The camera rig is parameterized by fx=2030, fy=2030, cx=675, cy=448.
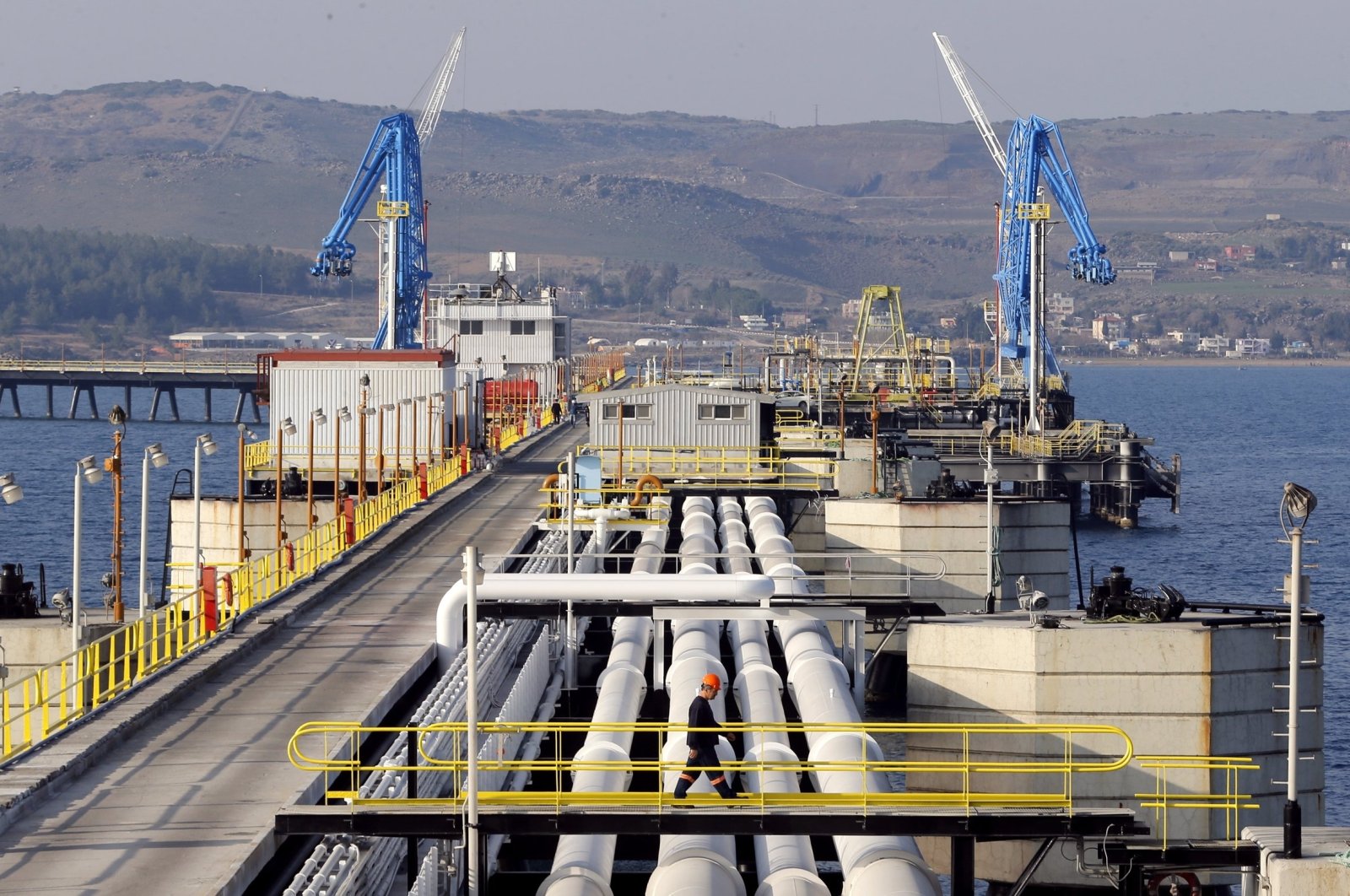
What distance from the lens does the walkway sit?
2558cm

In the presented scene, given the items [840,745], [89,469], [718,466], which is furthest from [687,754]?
[718,466]

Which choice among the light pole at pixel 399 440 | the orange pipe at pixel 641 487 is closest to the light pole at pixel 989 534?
the orange pipe at pixel 641 487

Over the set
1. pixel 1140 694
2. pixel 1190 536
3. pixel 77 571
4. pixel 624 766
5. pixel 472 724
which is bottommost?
pixel 1190 536

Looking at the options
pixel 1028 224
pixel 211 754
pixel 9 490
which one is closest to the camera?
pixel 211 754

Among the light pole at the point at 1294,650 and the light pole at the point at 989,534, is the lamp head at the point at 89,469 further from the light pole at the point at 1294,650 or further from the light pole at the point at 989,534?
the light pole at the point at 1294,650

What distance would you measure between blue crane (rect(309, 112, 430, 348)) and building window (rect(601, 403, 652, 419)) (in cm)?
6964

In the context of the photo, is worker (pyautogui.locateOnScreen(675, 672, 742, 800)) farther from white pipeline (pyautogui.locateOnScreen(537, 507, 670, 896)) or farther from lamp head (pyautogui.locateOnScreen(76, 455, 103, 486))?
lamp head (pyautogui.locateOnScreen(76, 455, 103, 486))

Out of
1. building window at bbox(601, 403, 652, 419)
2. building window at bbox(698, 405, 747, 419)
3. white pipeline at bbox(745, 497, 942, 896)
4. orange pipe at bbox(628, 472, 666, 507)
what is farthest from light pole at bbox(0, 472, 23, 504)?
building window at bbox(698, 405, 747, 419)

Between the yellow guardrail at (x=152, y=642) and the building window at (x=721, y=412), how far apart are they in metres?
12.6

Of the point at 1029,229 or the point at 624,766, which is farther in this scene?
the point at 1029,229

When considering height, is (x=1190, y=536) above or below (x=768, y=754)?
below

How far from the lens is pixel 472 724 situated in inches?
913

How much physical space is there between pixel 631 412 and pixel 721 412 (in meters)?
3.52

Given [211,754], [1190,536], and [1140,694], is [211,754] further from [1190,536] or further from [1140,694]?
[1190,536]
